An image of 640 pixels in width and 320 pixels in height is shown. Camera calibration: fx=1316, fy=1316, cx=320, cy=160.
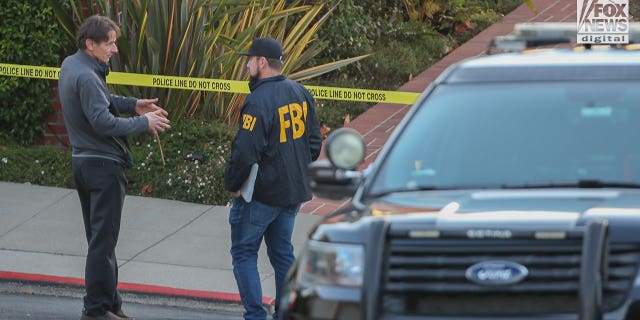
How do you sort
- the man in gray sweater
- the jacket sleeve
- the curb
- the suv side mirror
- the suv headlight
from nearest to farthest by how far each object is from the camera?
the suv headlight, the suv side mirror, the man in gray sweater, the jacket sleeve, the curb

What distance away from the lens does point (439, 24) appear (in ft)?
55.0

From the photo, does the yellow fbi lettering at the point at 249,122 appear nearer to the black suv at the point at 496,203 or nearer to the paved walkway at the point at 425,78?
the black suv at the point at 496,203

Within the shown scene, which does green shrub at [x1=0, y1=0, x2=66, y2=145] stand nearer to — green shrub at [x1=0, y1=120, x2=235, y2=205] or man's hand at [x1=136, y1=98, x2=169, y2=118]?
green shrub at [x1=0, y1=120, x2=235, y2=205]

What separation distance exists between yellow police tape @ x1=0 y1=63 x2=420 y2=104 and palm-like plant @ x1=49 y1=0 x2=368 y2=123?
0.45 m

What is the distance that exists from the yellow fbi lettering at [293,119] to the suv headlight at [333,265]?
8.48 feet

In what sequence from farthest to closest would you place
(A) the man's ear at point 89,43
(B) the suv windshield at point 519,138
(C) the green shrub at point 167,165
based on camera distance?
(C) the green shrub at point 167,165 → (A) the man's ear at point 89,43 → (B) the suv windshield at point 519,138

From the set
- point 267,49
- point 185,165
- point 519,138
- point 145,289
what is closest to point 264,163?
point 267,49

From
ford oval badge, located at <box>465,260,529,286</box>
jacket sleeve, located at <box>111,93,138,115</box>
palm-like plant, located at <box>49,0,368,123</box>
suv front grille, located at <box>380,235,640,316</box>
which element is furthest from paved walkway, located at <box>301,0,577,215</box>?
ford oval badge, located at <box>465,260,529,286</box>

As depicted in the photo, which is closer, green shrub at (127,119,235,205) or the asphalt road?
the asphalt road

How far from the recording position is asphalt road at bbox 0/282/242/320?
327 inches

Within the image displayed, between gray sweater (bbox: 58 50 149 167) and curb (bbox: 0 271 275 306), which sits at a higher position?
gray sweater (bbox: 58 50 149 167)

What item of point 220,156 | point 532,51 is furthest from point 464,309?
point 220,156

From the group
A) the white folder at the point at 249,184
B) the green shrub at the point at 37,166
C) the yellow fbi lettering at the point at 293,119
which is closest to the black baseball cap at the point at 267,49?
the yellow fbi lettering at the point at 293,119

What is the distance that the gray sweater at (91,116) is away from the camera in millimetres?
7547
